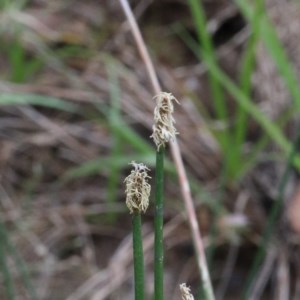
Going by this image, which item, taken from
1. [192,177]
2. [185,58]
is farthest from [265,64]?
[192,177]

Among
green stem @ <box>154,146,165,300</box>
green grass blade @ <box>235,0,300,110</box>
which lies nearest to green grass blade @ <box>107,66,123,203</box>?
green grass blade @ <box>235,0,300,110</box>

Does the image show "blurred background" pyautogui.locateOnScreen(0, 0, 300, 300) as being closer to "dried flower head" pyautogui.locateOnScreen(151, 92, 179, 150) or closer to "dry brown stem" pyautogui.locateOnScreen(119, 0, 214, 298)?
"dry brown stem" pyautogui.locateOnScreen(119, 0, 214, 298)

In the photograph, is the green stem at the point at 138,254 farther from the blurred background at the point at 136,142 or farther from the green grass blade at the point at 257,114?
the green grass blade at the point at 257,114

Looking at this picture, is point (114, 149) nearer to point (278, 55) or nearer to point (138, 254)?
point (278, 55)

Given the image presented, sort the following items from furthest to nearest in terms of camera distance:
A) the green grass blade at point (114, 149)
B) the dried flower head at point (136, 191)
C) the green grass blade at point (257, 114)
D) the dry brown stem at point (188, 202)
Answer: the green grass blade at point (114, 149) → the green grass blade at point (257, 114) → the dry brown stem at point (188, 202) → the dried flower head at point (136, 191)

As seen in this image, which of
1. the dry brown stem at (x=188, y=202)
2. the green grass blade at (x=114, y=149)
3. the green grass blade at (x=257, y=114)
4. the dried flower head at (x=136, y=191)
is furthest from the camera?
the green grass blade at (x=114, y=149)

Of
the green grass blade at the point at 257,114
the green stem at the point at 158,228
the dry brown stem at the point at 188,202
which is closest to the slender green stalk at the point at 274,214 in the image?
the dry brown stem at the point at 188,202
